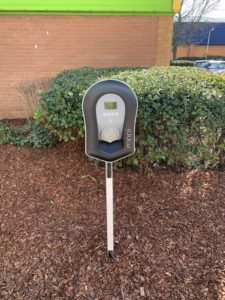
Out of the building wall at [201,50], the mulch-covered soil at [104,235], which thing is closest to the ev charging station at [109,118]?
the mulch-covered soil at [104,235]

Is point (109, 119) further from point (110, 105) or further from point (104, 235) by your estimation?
point (104, 235)

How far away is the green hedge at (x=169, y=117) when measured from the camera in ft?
9.43

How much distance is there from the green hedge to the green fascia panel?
330 cm

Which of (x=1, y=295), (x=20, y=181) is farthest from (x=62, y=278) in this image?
(x=20, y=181)

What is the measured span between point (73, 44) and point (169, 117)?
161 inches

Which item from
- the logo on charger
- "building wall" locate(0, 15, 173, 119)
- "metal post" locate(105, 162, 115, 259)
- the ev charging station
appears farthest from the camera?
"building wall" locate(0, 15, 173, 119)

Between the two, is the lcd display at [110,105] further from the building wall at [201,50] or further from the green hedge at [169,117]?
the building wall at [201,50]

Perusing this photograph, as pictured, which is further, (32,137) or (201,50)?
(201,50)

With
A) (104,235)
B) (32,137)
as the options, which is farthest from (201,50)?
(104,235)

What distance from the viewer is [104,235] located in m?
2.50

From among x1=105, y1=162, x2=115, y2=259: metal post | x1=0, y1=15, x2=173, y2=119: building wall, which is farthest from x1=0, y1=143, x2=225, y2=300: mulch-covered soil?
x1=0, y1=15, x2=173, y2=119: building wall

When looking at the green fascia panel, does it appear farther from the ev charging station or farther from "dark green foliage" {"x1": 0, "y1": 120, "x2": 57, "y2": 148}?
the ev charging station

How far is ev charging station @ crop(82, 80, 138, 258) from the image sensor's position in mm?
1774

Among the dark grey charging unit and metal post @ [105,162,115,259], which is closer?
the dark grey charging unit
